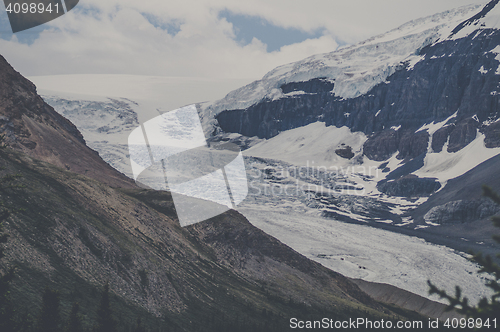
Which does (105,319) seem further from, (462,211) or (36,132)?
(462,211)

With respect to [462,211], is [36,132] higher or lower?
higher

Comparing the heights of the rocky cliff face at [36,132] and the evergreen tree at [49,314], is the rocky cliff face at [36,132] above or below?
above

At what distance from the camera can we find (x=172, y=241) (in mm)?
61125

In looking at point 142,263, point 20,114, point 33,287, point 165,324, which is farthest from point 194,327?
point 20,114

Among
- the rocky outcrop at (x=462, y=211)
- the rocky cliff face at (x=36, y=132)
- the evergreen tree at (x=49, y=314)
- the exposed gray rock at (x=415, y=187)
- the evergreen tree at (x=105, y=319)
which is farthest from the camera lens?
the exposed gray rock at (x=415, y=187)

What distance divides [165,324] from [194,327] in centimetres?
294

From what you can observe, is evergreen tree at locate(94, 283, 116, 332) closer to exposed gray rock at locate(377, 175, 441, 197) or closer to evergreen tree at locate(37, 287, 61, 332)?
evergreen tree at locate(37, 287, 61, 332)

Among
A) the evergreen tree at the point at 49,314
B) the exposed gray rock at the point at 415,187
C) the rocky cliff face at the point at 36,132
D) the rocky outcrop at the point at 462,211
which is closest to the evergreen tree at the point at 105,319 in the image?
the evergreen tree at the point at 49,314

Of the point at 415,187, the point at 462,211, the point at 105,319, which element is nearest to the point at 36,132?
the point at 105,319

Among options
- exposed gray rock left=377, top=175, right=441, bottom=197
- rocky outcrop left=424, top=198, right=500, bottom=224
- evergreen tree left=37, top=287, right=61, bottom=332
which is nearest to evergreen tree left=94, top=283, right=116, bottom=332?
evergreen tree left=37, top=287, right=61, bottom=332

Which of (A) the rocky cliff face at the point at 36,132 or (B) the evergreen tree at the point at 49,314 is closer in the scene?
(B) the evergreen tree at the point at 49,314

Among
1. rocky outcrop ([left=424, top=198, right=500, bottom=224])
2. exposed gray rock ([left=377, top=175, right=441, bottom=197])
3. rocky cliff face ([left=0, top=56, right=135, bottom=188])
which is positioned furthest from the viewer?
exposed gray rock ([left=377, top=175, right=441, bottom=197])

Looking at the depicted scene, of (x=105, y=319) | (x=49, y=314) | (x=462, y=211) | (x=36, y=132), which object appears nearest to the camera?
(x=49, y=314)

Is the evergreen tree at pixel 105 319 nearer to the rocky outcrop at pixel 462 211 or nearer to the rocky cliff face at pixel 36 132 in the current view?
the rocky cliff face at pixel 36 132
